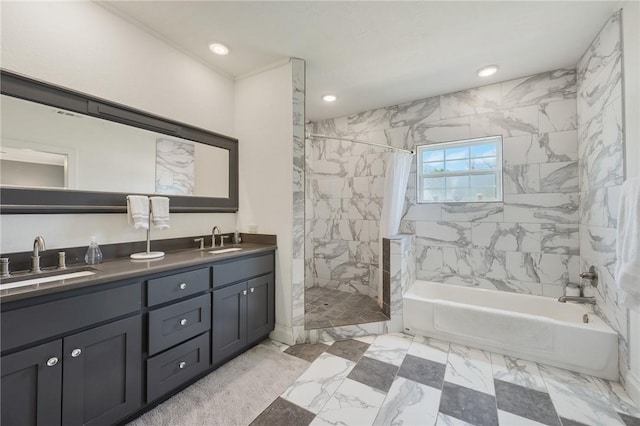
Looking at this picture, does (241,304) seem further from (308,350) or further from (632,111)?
(632,111)

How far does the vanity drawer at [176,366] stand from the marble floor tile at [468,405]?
1627mm

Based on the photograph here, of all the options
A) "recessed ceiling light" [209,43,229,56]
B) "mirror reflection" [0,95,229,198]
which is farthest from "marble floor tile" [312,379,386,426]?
"recessed ceiling light" [209,43,229,56]

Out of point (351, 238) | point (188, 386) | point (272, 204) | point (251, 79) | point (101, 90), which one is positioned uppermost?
point (251, 79)

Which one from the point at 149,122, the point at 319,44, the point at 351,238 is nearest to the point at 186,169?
the point at 149,122

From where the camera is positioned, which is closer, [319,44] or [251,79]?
[319,44]

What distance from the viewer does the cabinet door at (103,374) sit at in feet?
3.86

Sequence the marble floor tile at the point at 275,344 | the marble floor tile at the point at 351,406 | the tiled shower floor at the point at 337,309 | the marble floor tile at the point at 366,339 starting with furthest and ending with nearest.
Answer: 1. the tiled shower floor at the point at 337,309
2. the marble floor tile at the point at 366,339
3. the marble floor tile at the point at 275,344
4. the marble floor tile at the point at 351,406

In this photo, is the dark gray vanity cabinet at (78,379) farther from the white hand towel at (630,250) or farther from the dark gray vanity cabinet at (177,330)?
the white hand towel at (630,250)

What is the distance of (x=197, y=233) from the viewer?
7.73 ft

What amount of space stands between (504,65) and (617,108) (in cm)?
100

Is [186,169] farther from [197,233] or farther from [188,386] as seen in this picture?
[188,386]

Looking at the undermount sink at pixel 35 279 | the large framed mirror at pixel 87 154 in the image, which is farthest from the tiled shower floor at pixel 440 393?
the large framed mirror at pixel 87 154

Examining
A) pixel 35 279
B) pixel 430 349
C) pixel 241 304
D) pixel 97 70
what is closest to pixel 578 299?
pixel 430 349

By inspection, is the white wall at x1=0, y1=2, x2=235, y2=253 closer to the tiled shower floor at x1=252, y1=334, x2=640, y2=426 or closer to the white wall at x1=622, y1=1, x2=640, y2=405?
the tiled shower floor at x1=252, y1=334, x2=640, y2=426
